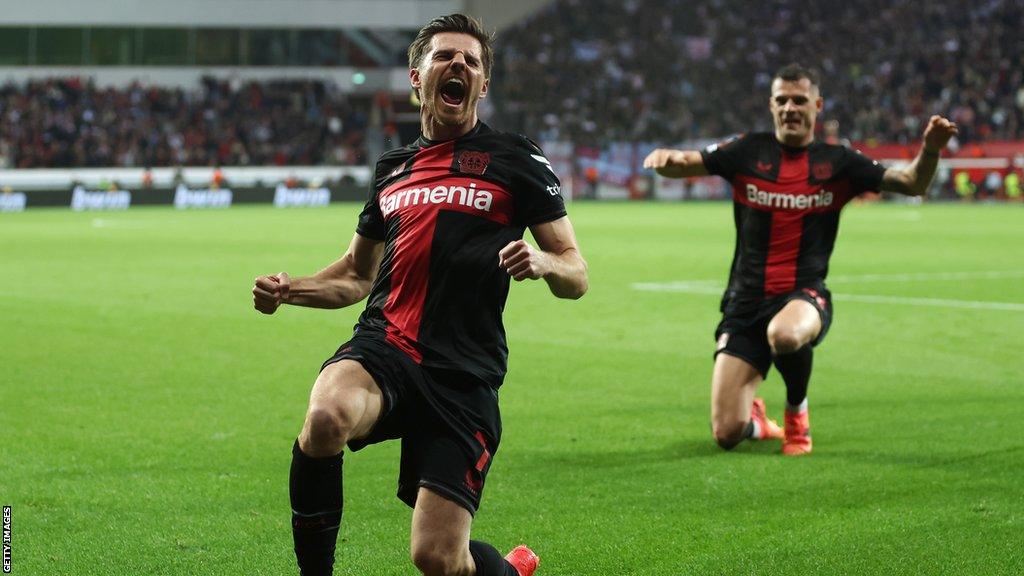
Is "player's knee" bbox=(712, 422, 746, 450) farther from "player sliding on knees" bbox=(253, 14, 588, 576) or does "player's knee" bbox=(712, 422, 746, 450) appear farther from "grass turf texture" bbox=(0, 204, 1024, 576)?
"player sliding on knees" bbox=(253, 14, 588, 576)

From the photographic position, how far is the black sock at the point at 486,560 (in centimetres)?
432

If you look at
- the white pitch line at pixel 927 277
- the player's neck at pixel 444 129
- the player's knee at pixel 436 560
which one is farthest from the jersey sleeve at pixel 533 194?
the white pitch line at pixel 927 277

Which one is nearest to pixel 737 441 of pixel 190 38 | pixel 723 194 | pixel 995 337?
pixel 995 337

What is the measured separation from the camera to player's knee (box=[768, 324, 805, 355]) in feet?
24.8

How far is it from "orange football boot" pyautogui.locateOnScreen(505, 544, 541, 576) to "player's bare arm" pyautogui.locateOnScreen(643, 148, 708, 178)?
3.39m

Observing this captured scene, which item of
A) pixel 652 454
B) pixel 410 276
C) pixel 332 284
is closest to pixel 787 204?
pixel 652 454

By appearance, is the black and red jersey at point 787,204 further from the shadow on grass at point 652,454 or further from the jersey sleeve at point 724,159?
the shadow on grass at point 652,454

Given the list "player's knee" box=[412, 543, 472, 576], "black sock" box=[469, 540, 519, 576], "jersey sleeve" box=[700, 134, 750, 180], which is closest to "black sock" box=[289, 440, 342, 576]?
"player's knee" box=[412, 543, 472, 576]

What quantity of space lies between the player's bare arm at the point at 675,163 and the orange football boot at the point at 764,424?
1.38 metres

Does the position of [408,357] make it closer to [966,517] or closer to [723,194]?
[966,517]

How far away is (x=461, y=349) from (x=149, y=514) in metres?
2.07

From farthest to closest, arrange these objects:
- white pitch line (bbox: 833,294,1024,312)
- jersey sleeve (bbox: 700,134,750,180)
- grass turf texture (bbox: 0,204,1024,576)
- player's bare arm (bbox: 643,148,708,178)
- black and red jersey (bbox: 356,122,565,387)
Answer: white pitch line (bbox: 833,294,1024,312), jersey sleeve (bbox: 700,134,750,180), player's bare arm (bbox: 643,148,708,178), grass turf texture (bbox: 0,204,1024,576), black and red jersey (bbox: 356,122,565,387)

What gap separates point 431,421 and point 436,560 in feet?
1.51

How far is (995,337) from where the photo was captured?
12.4m
